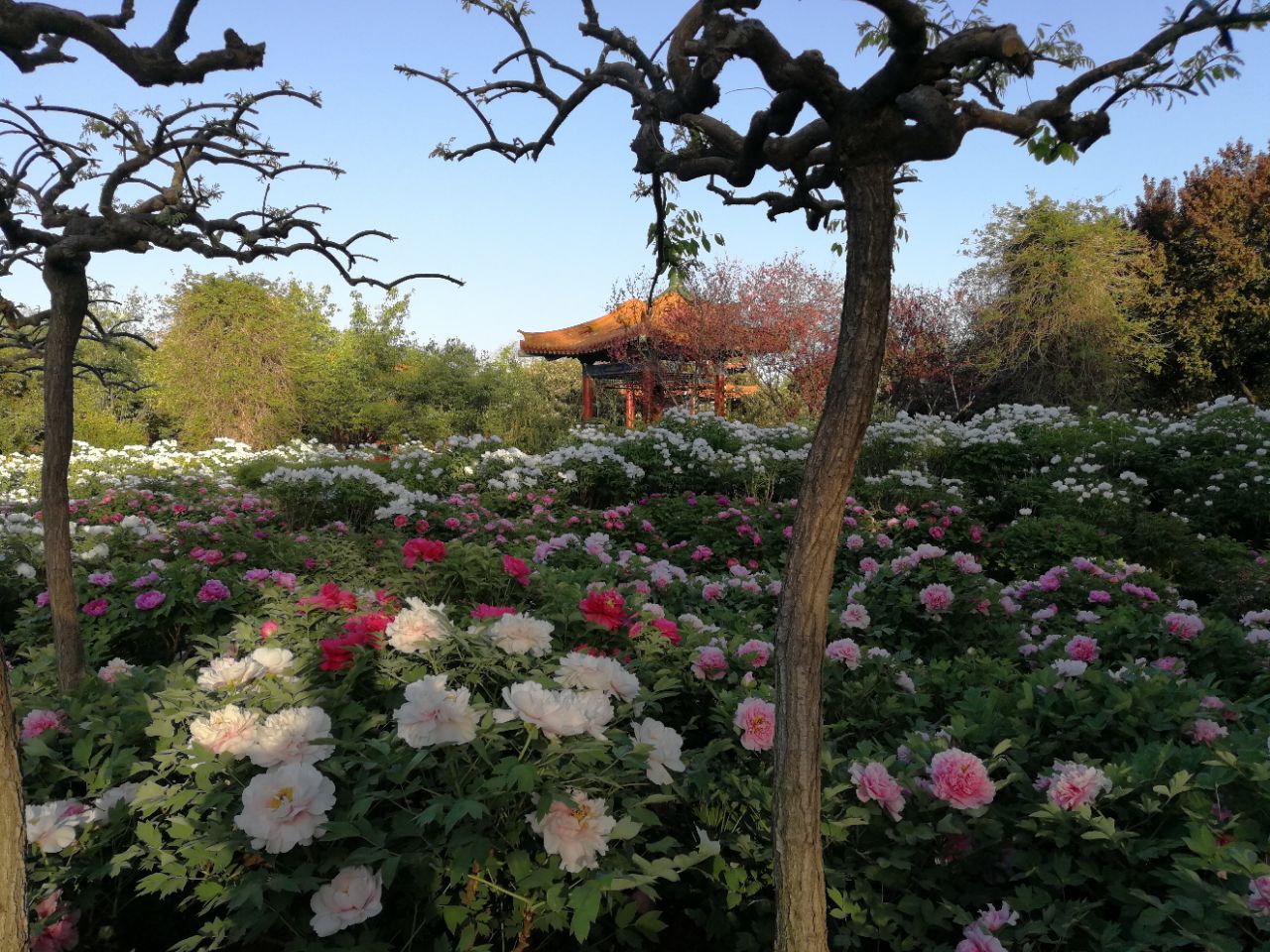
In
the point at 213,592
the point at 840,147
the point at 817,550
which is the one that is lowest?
the point at 213,592

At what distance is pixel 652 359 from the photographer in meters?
19.1

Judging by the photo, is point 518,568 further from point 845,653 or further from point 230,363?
point 230,363

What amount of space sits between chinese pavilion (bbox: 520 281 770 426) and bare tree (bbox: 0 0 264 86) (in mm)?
16037

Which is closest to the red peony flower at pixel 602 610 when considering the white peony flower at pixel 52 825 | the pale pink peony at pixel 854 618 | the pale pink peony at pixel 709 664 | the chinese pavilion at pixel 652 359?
the pale pink peony at pixel 709 664

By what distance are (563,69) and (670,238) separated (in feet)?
2.23

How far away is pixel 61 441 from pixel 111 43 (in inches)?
50.2

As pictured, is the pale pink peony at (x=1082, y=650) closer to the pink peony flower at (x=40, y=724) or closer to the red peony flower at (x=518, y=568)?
Result: the red peony flower at (x=518, y=568)

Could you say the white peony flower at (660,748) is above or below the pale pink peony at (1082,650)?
above

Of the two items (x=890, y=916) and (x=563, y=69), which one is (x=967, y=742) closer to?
(x=890, y=916)

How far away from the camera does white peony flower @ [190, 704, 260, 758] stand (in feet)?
4.98

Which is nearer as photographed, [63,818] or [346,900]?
[346,900]

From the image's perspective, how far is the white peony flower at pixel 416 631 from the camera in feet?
5.69

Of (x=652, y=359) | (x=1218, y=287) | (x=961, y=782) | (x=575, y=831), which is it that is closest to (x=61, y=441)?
(x=575, y=831)

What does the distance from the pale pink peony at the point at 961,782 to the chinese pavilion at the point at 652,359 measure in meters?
16.3
